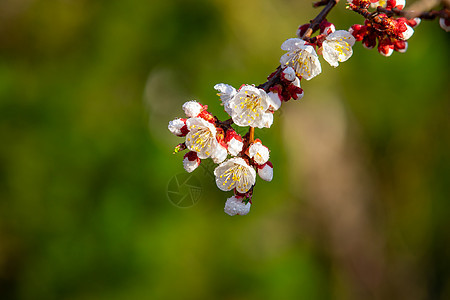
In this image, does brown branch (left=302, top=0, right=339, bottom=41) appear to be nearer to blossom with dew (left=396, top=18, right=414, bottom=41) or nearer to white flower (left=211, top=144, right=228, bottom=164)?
blossom with dew (left=396, top=18, right=414, bottom=41)

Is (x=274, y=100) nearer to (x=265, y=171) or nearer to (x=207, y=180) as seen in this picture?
(x=265, y=171)

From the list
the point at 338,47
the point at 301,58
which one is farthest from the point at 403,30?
the point at 301,58

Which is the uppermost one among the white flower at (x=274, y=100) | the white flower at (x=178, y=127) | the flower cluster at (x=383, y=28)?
the flower cluster at (x=383, y=28)

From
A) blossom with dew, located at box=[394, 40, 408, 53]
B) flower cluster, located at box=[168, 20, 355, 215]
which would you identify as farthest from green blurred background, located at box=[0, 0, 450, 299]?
flower cluster, located at box=[168, 20, 355, 215]

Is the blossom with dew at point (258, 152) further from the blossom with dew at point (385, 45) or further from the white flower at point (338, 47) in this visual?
the blossom with dew at point (385, 45)

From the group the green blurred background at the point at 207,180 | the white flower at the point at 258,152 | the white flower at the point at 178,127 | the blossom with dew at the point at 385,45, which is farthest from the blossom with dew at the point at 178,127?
the green blurred background at the point at 207,180
